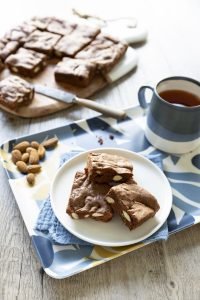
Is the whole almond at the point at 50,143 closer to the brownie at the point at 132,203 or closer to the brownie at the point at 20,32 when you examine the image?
the brownie at the point at 132,203

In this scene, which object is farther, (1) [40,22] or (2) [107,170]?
(1) [40,22]

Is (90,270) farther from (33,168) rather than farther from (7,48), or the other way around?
(7,48)

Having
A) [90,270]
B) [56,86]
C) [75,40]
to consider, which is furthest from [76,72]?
[90,270]

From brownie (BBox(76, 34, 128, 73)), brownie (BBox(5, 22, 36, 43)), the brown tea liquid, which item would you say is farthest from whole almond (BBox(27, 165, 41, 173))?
brownie (BBox(5, 22, 36, 43))

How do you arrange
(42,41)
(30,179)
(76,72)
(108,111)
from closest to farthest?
(30,179)
(108,111)
(76,72)
(42,41)

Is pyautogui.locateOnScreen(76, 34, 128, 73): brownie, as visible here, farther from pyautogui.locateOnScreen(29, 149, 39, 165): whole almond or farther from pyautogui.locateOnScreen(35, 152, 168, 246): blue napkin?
pyautogui.locateOnScreen(35, 152, 168, 246): blue napkin

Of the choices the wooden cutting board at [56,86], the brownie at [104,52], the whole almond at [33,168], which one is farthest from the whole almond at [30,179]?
the brownie at [104,52]
